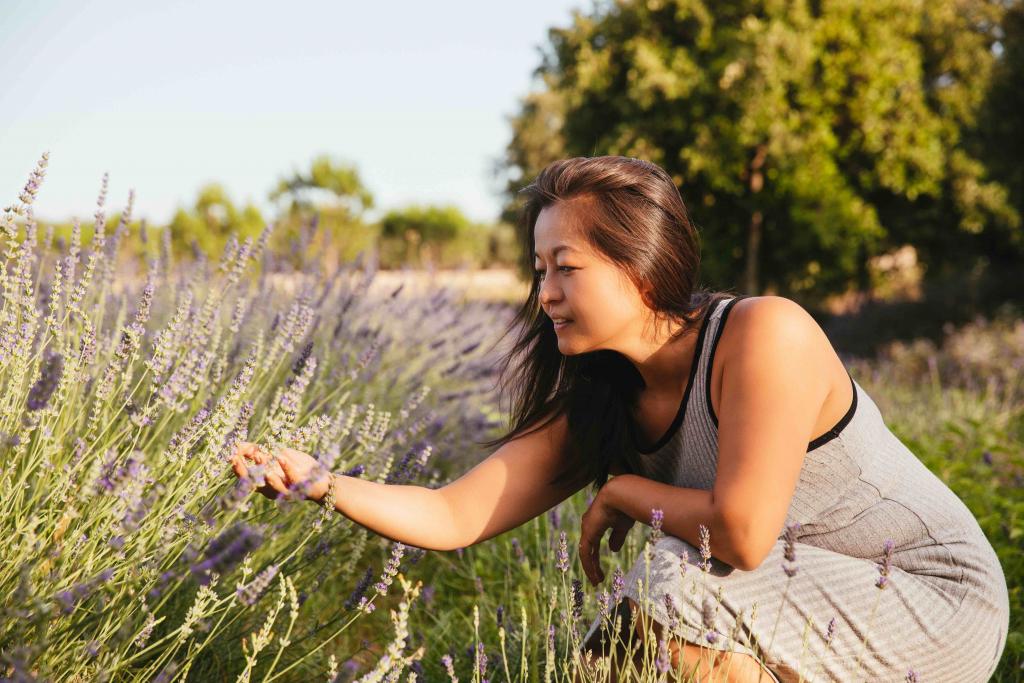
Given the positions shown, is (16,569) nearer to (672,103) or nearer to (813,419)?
(813,419)

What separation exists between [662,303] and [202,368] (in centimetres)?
94

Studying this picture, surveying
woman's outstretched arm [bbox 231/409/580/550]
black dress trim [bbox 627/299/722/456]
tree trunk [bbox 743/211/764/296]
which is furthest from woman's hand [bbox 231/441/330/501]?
tree trunk [bbox 743/211/764/296]

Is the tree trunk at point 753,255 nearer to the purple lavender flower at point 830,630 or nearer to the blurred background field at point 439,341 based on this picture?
the blurred background field at point 439,341

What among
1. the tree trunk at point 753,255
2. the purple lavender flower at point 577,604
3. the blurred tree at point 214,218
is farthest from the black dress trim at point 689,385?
the blurred tree at point 214,218

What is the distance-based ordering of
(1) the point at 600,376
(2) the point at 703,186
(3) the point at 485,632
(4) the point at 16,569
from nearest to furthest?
(4) the point at 16,569, (1) the point at 600,376, (3) the point at 485,632, (2) the point at 703,186

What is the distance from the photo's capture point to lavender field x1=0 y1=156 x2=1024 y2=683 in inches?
52.6

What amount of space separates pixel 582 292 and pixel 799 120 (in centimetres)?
1329

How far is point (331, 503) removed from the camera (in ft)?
4.98

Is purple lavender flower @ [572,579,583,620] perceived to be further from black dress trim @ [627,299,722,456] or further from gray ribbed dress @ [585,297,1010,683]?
black dress trim @ [627,299,722,456]

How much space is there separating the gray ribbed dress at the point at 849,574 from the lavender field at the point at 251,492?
57 millimetres

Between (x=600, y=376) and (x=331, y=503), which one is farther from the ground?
(x=600, y=376)

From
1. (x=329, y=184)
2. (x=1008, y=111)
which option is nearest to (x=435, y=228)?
(x=329, y=184)

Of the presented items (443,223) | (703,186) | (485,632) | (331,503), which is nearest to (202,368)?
(331,503)

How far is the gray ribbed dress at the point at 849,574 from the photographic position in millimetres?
1587
